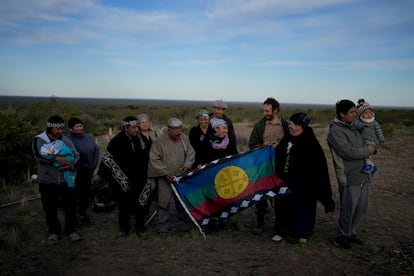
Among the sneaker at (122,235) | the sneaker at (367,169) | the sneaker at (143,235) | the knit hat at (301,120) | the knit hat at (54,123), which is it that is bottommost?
the sneaker at (122,235)

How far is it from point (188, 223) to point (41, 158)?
273cm

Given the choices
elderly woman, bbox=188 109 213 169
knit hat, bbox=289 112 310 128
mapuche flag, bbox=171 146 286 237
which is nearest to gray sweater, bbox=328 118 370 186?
knit hat, bbox=289 112 310 128

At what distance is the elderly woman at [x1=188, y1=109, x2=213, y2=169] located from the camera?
6.32 m

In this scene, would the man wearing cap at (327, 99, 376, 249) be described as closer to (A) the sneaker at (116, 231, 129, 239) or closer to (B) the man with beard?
(B) the man with beard

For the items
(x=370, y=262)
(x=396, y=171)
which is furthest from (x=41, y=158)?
(x=396, y=171)

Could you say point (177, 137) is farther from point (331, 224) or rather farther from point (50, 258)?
point (331, 224)

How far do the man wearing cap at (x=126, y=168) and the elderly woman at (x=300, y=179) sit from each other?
7.62ft

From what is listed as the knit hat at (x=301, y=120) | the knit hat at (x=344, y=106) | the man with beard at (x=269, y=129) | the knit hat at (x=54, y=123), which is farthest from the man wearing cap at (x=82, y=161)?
the knit hat at (x=344, y=106)

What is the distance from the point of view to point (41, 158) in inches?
218

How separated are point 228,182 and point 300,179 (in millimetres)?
1210

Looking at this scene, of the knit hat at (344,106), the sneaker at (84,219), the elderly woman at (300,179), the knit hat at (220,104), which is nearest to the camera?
the knit hat at (344,106)

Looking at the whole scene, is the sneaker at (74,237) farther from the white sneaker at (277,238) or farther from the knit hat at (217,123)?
the white sneaker at (277,238)

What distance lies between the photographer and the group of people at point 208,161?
5.32 meters

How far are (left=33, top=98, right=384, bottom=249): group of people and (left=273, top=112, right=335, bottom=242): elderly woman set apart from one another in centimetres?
1
